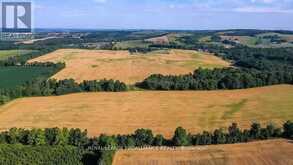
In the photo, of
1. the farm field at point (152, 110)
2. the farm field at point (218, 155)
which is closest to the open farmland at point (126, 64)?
the farm field at point (152, 110)

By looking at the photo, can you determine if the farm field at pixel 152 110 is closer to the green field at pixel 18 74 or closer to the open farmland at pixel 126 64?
the green field at pixel 18 74

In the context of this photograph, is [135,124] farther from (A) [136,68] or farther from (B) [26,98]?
(A) [136,68]

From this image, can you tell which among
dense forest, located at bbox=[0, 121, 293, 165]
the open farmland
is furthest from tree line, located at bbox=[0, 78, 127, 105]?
dense forest, located at bbox=[0, 121, 293, 165]

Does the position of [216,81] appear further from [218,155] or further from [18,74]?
[18,74]

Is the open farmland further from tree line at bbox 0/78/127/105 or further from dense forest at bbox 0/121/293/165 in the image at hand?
dense forest at bbox 0/121/293/165

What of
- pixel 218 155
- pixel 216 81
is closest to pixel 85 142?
pixel 218 155

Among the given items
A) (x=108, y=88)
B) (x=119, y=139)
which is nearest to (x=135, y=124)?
(x=119, y=139)
